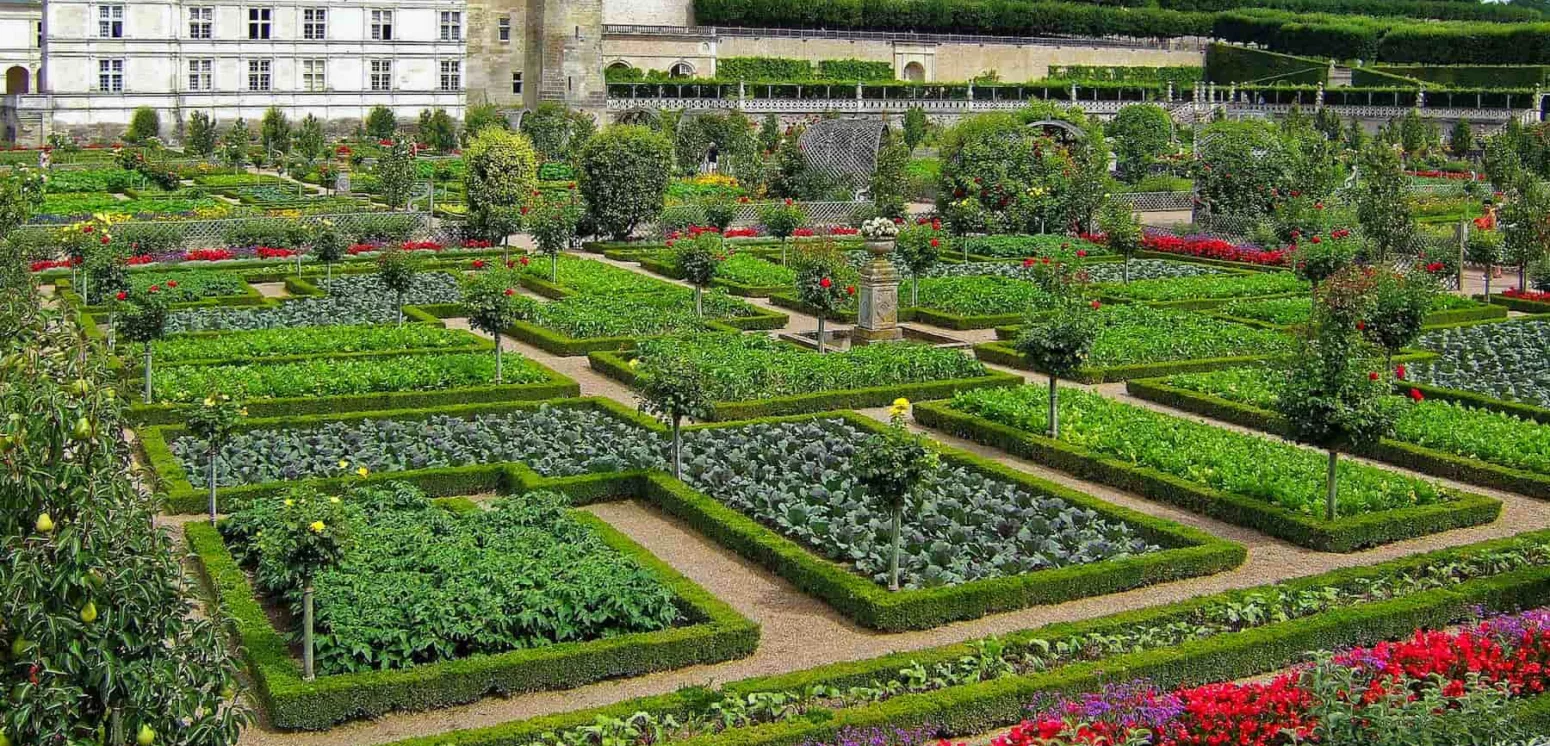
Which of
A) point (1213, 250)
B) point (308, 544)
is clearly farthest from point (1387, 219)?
point (308, 544)

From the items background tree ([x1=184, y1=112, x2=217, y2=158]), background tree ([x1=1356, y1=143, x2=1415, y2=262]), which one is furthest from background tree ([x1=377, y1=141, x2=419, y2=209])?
background tree ([x1=1356, y1=143, x2=1415, y2=262])

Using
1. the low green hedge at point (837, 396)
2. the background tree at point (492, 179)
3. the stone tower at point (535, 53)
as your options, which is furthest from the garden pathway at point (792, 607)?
the stone tower at point (535, 53)

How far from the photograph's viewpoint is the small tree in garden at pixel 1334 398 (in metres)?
14.8

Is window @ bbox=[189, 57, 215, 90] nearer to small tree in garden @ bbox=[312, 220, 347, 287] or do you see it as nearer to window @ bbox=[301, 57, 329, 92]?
window @ bbox=[301, 57, 329, 92]

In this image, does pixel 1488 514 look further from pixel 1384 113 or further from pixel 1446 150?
pixel 1384 113

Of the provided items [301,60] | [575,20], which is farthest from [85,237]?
[575,20]

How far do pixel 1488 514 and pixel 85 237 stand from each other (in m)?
21.2

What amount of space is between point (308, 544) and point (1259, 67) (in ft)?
262

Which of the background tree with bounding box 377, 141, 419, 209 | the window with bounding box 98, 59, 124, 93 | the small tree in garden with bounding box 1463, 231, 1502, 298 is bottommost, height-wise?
the small tree in garden with bounding box 1463, 231, 1502, 298

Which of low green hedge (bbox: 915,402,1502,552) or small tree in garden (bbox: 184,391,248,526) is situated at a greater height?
small tree in garden (bbox: 184,391,248,526)

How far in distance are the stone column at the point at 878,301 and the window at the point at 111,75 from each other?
40.2 m

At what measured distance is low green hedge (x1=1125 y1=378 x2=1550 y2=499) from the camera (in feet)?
54.0

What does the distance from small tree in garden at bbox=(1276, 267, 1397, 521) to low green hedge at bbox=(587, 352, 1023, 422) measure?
577 centimetres

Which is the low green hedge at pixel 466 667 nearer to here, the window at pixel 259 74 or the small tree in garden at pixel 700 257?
the small tree in garden at pixel 700 257
